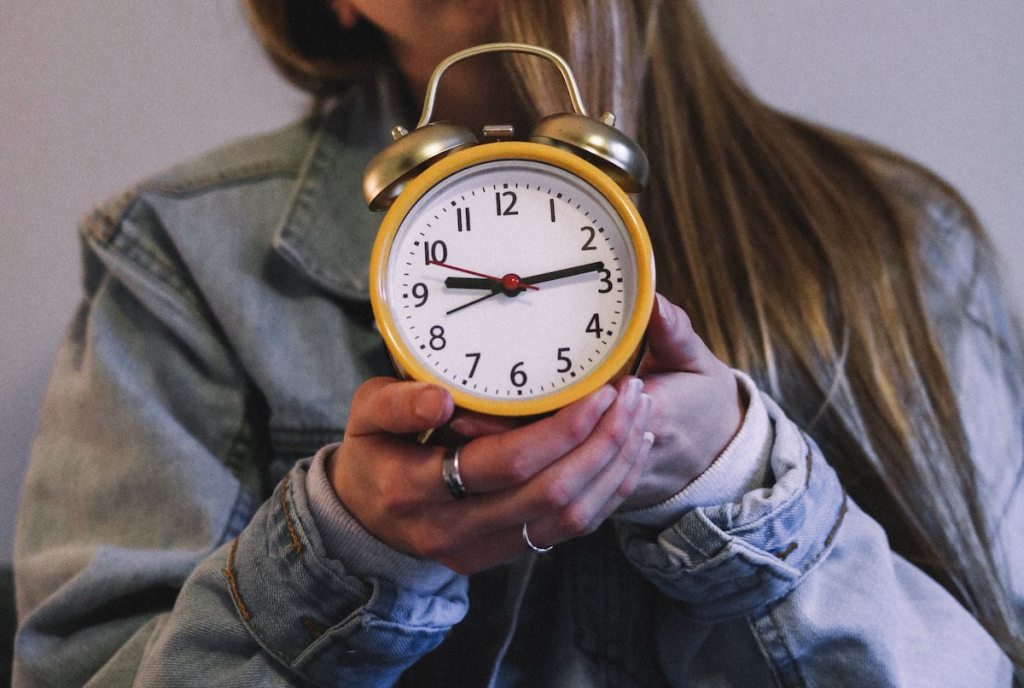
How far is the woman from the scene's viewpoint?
70 centimetres

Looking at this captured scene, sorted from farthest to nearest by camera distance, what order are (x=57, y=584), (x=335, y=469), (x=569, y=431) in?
(x=57, y=584) < (x=335, y=469) < (x=569, y=431)

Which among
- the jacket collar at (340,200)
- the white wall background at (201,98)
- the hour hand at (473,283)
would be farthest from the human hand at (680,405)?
the white wall background at (201,98)

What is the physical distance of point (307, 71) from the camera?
1.15m

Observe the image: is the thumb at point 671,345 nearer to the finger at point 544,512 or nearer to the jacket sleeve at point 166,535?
the finger at point 544,512

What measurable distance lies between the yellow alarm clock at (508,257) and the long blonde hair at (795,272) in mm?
240

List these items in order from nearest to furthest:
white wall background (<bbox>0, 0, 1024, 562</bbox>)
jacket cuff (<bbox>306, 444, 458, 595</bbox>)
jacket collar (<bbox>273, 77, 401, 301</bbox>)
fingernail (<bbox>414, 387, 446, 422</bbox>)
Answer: fingernail (<bbox>414, 387, 446, 422</bbox>) → jacket cuff (<bbox>306, 444, 458, 595</bbox>) → jacket collar (<bbox>273, 77, 401, 301</bbox>) → white wall background (<bbox>0, 0, 1024, 562</bbox>)

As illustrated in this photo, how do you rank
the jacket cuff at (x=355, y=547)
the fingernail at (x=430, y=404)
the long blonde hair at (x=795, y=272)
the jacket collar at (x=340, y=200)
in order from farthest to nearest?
the jacket collar at (x=340, y=200)
the long blonde hair at (x=795, y=272)
the jacket cuff at (x=355, y=547)
the fingernail at (x=430, y=404)

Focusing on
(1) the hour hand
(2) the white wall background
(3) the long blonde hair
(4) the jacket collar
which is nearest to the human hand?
(1) the hour hand

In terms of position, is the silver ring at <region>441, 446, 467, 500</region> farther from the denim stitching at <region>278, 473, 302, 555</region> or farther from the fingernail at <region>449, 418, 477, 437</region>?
the denim stitching at <region>278, 473, 302, 555</region>

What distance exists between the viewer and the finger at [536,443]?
550 millimetres

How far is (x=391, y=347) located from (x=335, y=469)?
141 millimetres

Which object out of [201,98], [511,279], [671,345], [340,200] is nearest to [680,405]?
[671,345]

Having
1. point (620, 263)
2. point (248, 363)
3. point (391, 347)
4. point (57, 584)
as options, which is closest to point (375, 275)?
point (391, 347)

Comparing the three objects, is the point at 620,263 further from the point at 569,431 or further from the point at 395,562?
the point at 395,562
